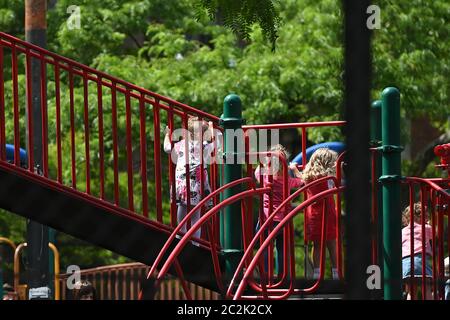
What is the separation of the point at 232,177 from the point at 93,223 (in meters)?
1.05

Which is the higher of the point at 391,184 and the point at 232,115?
the point at 232,115

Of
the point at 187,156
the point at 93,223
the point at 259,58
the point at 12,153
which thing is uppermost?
the point at 259,58

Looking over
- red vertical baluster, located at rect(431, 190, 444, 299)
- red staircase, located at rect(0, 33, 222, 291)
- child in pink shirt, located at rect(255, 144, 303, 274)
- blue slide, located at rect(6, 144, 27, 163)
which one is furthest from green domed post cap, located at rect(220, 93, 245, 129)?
blue slide, located at rect(6, 144, 27, 163)

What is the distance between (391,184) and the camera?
7.64 meters

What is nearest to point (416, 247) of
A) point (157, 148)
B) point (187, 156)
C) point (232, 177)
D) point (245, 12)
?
point (232, 177)

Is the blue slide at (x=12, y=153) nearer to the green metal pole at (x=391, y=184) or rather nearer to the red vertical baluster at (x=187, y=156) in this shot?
the red vertical baluster at (x=187, y=156)

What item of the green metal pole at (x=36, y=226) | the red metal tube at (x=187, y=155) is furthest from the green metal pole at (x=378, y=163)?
→ the green metal pole at (x=36, y=226)

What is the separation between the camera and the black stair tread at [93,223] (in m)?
8.67

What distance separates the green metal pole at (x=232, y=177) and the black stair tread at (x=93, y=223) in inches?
4.9

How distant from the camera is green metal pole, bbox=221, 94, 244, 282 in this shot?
881 centimetres

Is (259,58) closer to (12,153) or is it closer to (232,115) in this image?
(12,153)

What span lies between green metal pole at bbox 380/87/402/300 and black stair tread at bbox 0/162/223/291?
1.58 meters

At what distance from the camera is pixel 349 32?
3857mm

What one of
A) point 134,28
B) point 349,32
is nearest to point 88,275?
point 134,28
